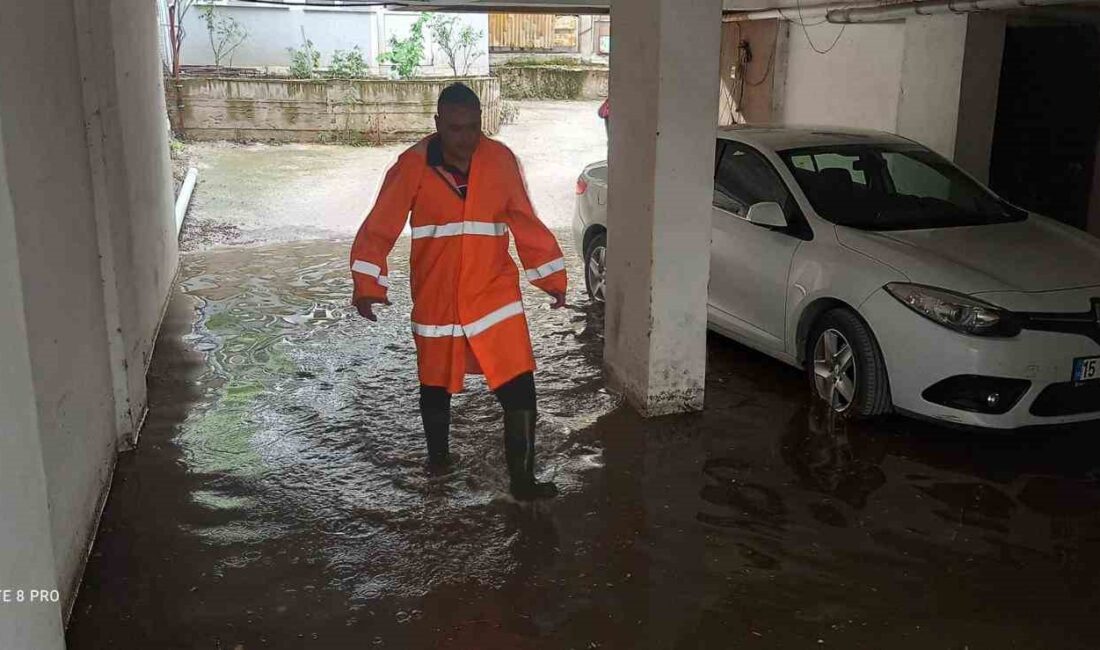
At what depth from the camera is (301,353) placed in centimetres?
702

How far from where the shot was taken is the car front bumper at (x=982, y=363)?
501 cm

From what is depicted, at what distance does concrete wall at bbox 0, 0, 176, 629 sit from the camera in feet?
11.8

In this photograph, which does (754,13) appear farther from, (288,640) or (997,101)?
(288,640)

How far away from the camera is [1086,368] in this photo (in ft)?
16.7

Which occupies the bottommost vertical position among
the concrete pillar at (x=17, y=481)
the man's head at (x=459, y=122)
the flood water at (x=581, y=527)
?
the flood water at (x=581, y=527)

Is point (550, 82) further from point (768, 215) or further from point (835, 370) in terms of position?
point (835, 370)

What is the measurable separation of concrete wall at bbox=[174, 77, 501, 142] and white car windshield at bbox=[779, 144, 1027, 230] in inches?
497

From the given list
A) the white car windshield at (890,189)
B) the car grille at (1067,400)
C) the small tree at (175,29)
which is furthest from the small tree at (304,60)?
the car grille at (1067,400)

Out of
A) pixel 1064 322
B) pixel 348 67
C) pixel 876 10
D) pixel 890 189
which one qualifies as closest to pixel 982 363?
pixel 1064 322

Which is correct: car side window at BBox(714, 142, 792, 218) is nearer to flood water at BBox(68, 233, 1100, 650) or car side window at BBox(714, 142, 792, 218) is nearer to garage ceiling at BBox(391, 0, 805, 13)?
flood water at BBox(68, 233, 1100, 650)

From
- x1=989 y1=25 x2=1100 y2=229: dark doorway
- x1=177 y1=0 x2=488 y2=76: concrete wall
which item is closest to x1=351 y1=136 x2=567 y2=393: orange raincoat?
x1=989 y1=25 x2=1100 y2=229: dark doorway

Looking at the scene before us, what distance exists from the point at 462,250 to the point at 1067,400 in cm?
323

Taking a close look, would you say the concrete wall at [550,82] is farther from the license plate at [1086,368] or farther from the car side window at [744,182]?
the license plate at [1086,368]

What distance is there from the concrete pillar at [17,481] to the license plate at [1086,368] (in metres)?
4.73
